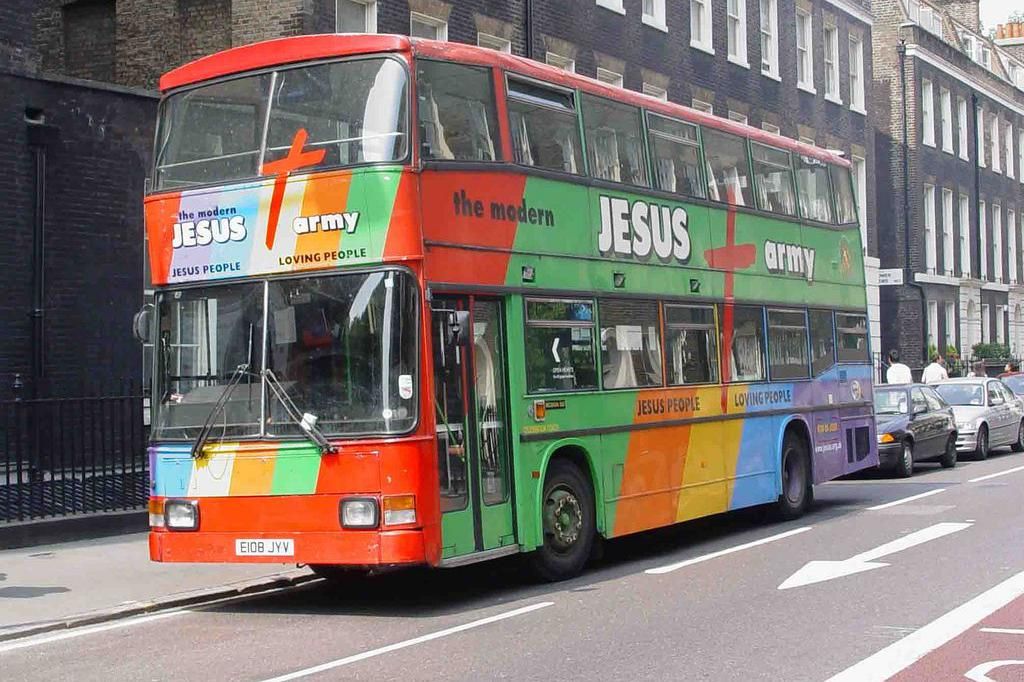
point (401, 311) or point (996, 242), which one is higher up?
point (996, 242)

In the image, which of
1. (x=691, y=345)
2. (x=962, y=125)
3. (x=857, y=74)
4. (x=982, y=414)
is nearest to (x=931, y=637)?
(x=691, y=345)

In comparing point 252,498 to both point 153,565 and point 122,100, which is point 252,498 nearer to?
point 153,565

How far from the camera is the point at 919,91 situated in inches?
1727

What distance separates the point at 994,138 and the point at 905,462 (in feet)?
Answer: 109

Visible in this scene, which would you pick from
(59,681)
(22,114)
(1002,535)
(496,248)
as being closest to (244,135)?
(496,248)

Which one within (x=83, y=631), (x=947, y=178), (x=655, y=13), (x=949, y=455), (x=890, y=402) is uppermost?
(x=655, y=13)

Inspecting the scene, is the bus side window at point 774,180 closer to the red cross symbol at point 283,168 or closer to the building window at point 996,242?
the red cross symbol at point 283,168

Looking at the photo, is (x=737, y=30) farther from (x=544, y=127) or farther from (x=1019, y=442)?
(x=544, y=127)

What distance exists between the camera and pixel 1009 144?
52781 millimetres

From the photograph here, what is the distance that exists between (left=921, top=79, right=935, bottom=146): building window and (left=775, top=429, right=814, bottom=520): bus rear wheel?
3040cm

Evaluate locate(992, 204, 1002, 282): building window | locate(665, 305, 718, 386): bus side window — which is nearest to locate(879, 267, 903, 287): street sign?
locate(992, 204, 1002, 282): building window

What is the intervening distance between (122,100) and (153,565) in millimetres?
7203

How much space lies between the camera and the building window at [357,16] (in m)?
20.0

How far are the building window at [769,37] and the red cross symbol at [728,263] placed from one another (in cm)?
1906
